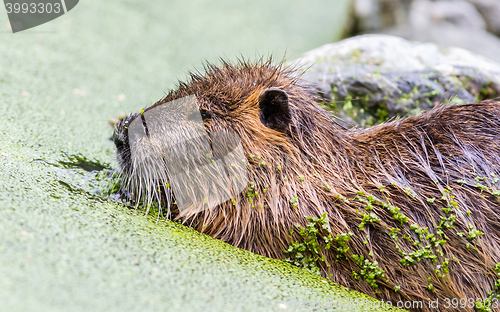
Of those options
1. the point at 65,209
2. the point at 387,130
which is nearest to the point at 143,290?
the point at 65,209

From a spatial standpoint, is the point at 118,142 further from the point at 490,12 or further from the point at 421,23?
the point at 490,12

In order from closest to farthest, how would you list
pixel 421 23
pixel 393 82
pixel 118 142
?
1. pixel 118 142
2. pixel 393 82
3. pixel 421 23

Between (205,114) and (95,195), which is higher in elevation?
(205,114)

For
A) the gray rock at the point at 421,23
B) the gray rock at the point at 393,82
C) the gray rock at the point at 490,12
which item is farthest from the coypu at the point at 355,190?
the gray rock at the point at 490,12

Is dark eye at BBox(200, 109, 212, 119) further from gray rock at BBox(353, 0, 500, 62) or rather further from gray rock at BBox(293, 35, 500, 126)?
gray rock at BBox(353, 0, 500, 62)

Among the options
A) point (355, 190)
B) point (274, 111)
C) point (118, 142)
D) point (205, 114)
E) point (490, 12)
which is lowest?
point (118, 142)

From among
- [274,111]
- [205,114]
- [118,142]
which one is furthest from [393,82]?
[118,142]

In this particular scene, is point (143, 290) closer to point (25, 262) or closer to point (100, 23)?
point (25, 262)

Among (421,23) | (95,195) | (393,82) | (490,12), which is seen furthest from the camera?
(490,12)
